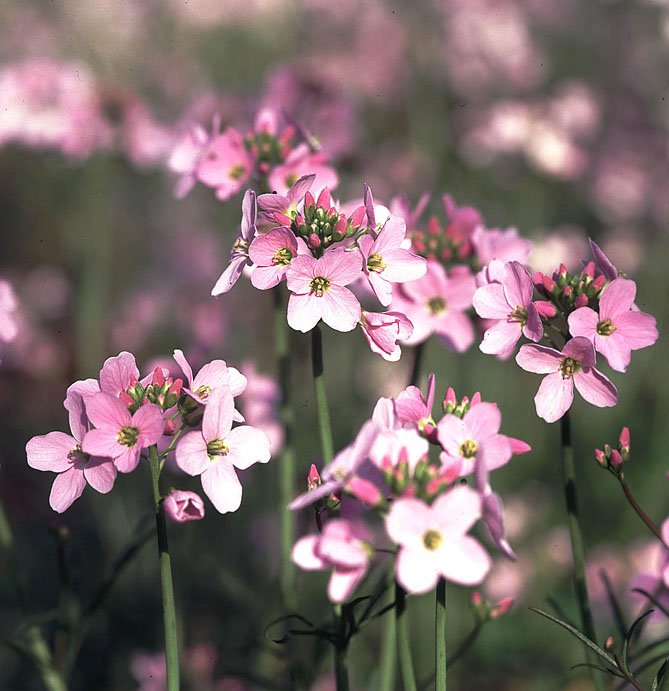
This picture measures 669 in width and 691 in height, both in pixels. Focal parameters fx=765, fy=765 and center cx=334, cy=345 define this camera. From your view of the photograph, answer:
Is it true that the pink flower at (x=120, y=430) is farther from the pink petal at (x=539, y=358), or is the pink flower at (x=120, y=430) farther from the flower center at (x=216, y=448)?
the pink petal at (x=539, y=358)

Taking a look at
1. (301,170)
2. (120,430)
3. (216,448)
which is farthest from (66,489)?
(301,170)

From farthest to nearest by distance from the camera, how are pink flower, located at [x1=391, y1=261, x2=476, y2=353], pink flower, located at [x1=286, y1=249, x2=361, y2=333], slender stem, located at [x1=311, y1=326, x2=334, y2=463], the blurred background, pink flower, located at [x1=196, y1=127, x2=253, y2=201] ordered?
the blurred background, pink flower, located at [x1=196, y1=127, x2=253, y2=201], pink flower, located at [x1=391, y1=261, x2=476, y2=353], slender stem, located at [x1=311, y1=326, x2=334, y2=463], pink flower, located at [x1=286, y1=249, x2=361, y2=333]

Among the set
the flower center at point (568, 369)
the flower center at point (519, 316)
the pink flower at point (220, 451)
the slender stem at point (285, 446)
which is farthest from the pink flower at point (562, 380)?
the slender stem at point (285, 446)

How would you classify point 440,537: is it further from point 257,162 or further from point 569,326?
point 257,162

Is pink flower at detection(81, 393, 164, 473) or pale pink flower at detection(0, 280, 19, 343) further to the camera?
pale pink flower at detection(0, 280, 19, 343)

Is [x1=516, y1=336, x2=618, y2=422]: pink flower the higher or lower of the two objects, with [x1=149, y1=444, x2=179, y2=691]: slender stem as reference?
higher

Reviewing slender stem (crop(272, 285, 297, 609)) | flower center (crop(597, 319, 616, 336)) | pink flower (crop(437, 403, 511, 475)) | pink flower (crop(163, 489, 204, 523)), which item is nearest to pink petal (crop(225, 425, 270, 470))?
pink flower (crop(163, 489, 204, 523))

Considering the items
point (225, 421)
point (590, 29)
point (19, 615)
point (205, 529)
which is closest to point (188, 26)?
point (590, 29)

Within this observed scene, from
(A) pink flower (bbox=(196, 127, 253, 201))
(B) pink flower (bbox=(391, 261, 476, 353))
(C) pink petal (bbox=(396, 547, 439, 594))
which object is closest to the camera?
(C) pink petal (bbox=(396, 547, 439, 594))

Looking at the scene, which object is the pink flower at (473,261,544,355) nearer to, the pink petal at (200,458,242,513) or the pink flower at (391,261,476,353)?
the pink flower at (391,261,476,353)
